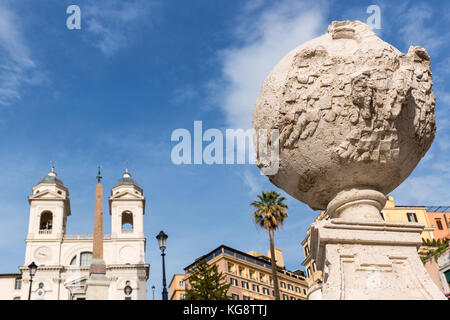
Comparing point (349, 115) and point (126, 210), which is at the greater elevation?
point (126, 210)

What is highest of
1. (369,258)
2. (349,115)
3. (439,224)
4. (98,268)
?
(439,224)

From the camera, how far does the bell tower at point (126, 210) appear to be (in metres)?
61.9

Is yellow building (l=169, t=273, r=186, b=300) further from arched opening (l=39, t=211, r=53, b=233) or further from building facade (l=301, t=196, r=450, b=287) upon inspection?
building facade (l=301, t=196, r=450, b=287)

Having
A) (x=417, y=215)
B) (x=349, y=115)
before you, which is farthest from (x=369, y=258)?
(x=417, y=215)

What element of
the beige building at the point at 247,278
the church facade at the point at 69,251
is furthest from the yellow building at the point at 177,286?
the church facade at the point at 69,251

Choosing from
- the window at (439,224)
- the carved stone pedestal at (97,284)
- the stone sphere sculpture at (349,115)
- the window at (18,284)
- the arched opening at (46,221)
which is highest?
the arched opening at (46,221)

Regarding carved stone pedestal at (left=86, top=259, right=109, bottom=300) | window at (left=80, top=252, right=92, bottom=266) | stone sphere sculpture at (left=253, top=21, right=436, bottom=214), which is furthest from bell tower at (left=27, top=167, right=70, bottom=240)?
stone sphere sculpture at (left=253, top=21, right=436, bottom=214)

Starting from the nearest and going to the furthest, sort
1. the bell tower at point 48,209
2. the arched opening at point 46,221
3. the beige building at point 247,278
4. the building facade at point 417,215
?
the building facade at point 417,215, the beige building at point 247,278, the bell tower at point 48,209, the arched opening at point 46,221

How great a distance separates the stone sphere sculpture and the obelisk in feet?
103

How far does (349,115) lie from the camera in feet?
13.4

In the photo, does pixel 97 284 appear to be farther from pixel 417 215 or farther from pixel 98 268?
pixel 417 215

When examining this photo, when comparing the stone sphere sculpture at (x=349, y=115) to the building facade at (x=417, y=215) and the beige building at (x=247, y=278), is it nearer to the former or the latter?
the building facade at (x=417, y=215)

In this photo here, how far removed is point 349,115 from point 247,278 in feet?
183

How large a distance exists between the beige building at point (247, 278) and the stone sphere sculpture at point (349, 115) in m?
50.5
